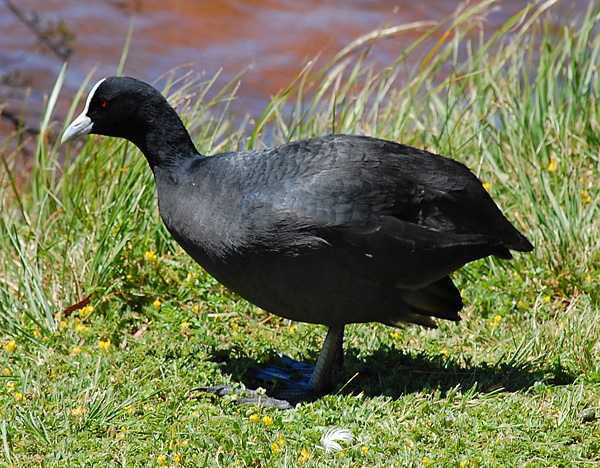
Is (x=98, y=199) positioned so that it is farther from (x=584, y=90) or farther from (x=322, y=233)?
(x=584, y=90)

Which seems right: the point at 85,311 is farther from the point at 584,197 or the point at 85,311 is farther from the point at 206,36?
the point at 206,36

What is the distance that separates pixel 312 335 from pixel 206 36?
6091mm

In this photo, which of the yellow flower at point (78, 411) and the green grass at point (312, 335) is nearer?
the green grass at point (312, 335)

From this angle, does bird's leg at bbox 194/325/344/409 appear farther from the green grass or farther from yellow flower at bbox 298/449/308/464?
yellow flower at bbox 298/449/308/464

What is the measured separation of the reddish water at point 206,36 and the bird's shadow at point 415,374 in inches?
187

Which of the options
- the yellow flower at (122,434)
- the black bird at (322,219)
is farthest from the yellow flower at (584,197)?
the yellow flower at (122,434)

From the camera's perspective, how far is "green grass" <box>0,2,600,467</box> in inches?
135

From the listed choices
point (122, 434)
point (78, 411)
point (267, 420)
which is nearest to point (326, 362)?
point (267, 420)

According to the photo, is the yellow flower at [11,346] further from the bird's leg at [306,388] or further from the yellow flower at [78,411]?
the bird's leg at [306,388]

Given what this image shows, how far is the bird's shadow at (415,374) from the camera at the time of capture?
3896 millimetres

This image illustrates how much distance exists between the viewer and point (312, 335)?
452cm

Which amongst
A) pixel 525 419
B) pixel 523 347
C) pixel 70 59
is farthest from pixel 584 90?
pixel 70 59

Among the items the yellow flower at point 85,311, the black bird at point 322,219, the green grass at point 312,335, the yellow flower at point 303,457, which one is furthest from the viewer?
the yellow flower at point 85,311

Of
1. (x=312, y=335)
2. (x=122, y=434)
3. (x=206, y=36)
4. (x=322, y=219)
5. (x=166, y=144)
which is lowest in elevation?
(x=122, y=434)
